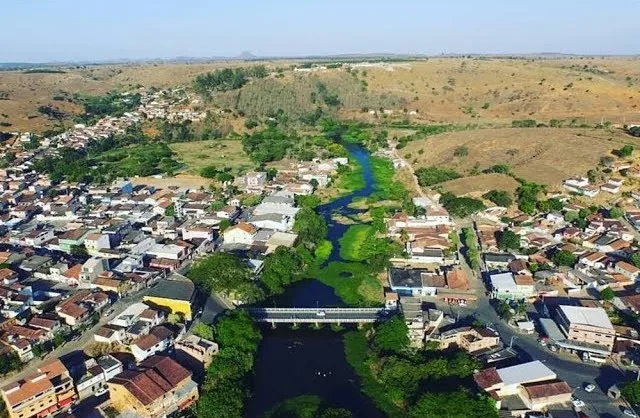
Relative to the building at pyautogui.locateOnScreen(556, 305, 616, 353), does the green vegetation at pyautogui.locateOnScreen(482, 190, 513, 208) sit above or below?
above

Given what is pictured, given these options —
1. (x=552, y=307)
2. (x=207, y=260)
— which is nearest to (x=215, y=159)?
(x=207, y=260)

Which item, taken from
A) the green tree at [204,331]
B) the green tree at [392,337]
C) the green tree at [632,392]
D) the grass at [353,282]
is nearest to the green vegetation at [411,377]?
the green tree at [392,337]

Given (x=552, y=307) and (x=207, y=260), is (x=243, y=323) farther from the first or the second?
(x=552, y=307)

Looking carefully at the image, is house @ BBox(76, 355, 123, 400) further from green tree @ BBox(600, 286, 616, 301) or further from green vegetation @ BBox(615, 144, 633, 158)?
green vegetation @ BBox(615, 144, 633, 158)

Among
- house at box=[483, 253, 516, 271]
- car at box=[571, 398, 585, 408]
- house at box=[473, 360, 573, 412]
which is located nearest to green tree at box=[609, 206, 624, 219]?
Answer: house at box=[483, 253, 516, 271]

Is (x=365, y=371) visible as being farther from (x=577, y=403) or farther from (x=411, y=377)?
(x=577, y=403)
